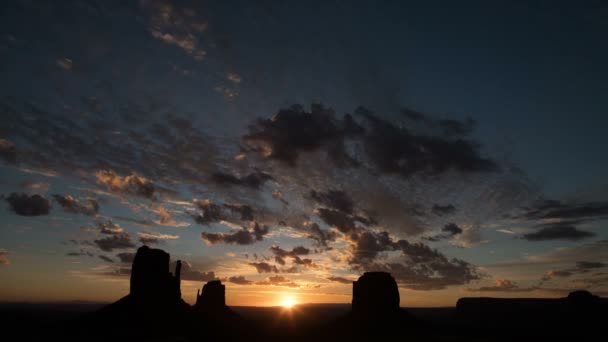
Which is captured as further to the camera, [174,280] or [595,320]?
[595,320]

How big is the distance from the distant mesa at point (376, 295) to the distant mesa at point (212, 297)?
48.3 metres

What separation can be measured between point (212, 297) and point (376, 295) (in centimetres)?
5666

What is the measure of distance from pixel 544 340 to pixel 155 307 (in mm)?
114478

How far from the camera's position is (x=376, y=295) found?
103 meters

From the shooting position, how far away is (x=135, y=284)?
7731cm

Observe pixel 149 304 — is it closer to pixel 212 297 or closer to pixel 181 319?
pixel 181 319

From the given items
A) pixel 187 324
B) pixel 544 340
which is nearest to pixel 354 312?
pixel 187 324

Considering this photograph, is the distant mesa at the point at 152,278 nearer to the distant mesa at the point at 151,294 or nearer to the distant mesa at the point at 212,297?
the distant mesa at the point at 151,294

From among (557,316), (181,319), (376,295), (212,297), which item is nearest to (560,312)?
(557,316)

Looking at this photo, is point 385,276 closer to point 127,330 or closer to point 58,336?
point 127,330

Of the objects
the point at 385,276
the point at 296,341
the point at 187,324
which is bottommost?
the point at 296,341

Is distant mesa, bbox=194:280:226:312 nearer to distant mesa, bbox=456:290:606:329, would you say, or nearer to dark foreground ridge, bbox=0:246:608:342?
dark foreground ridge, bbox=0:246:608:342

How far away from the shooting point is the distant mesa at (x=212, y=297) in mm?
126781

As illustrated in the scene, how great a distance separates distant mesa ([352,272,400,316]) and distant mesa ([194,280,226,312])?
48295 mm
